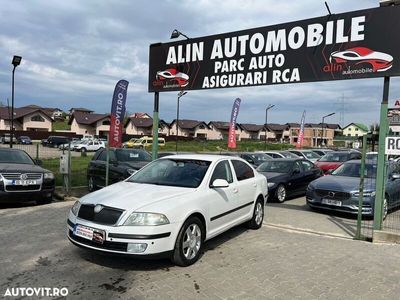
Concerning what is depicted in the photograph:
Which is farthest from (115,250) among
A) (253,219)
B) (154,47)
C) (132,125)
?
(132,125)

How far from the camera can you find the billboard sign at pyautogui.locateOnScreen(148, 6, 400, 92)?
751 cm

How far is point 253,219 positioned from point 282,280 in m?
2.70

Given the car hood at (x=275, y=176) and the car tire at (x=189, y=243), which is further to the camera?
the car hood at (x=275, y=176)

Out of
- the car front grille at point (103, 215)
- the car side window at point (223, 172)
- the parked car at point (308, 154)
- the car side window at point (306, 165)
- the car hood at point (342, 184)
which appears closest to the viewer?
the car front grille at point (103, 215)

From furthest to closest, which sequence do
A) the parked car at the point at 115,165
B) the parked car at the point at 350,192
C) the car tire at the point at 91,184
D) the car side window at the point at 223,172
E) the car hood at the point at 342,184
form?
the car tire at the point at 91,184
the parked car at the point at 115,165
the car hood at the point at 342,184
the parked car at the point at 350,192
the car side window at the point at 223,172

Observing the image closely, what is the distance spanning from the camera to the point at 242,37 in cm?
962

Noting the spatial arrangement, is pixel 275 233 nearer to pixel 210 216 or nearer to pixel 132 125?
pixel 210 216

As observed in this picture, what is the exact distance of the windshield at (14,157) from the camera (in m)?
10.4

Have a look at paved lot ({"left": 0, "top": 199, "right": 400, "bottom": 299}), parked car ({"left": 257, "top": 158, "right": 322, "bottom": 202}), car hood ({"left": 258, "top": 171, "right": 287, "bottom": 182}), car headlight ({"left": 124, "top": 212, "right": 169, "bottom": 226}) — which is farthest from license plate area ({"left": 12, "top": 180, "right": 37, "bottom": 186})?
car hood ({"left": 258, "top": 171, "right": 287, "bottom": 182})

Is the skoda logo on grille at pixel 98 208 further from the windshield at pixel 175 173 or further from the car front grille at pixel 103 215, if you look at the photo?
the windshield at pixel 175 173

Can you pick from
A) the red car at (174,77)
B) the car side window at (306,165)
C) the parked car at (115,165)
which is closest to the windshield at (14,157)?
the parked car at (115,165)

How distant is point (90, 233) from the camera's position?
16.1 ft

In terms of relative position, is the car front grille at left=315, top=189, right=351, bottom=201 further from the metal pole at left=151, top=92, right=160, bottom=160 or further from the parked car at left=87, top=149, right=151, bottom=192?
the parked car at left=87, top=149, right=151, bottom=192

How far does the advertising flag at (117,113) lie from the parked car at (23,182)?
96.7 inches
